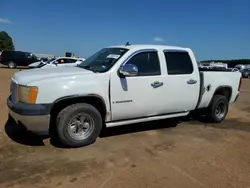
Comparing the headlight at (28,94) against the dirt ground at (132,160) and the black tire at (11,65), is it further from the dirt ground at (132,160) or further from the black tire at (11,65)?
the black tire at (11,65)

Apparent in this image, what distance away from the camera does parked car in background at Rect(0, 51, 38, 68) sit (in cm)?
2792

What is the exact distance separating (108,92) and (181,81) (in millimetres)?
1755

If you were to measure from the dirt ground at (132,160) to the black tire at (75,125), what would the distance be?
0.46ft

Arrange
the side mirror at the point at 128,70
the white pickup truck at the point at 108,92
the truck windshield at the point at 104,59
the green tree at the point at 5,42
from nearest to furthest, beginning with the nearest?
1. the white pickup truck at the point at 108,92
2. the side mirror at the point at 128,70
3. the truck windshield at the point at 104,59
4. the green tree at the point at 5,42

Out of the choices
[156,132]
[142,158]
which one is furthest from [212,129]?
[142,158]

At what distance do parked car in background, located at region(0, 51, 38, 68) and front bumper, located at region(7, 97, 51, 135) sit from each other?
85.5 ft

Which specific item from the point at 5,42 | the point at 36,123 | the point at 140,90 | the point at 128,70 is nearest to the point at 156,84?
the point at 140,90

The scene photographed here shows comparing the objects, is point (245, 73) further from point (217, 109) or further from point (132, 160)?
point (132, 160)

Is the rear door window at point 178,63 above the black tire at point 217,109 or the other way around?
above

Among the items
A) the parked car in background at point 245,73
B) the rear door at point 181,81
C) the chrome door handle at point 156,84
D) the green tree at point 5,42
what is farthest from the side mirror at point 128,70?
the green tree at point 5,42

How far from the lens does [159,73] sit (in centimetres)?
537

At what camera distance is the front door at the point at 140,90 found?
192 inches

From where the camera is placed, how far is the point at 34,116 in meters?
4.17

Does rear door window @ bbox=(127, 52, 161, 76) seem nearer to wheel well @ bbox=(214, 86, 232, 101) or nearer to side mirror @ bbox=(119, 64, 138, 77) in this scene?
side mirror @ bbox=(119, 64, 138, 77)
